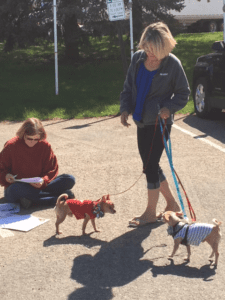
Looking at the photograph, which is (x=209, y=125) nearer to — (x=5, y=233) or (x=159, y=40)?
(x=159, y=40)

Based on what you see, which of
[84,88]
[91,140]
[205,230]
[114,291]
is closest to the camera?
[114,291]

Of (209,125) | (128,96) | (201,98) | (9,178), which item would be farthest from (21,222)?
(201,98)

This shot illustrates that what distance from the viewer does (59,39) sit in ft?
58.7

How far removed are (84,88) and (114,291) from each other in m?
11.9

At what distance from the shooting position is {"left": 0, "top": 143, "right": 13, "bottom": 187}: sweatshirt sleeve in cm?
539

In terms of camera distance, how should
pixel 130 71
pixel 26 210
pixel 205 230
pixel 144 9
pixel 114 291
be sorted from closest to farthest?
pixel 114 291 < pixel 205 230 < pixel 130 71 < pixel 26 210 < pixel 144 9

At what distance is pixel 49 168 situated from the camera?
18.5 ft

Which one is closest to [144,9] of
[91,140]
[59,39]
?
[59,39]

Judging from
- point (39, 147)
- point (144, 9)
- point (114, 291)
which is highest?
point (144, 9)

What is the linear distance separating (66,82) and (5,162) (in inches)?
431

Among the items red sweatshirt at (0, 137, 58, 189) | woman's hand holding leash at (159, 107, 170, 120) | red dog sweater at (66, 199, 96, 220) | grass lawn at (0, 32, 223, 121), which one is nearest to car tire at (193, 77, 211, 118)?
grass lawn at (0, 32, 223, 121)

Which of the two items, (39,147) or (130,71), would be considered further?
(39,147)

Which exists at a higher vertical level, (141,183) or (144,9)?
(144,9)

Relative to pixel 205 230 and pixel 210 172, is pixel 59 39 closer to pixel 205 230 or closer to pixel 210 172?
pixel 210 172
